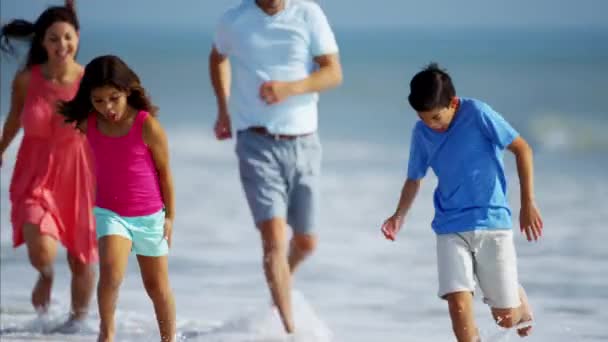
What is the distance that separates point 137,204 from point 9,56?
2.48 meters

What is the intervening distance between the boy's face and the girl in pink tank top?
1160 mm

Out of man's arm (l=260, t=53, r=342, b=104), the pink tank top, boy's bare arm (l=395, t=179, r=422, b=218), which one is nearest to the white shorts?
boy's bare arm (l=395, t=179, r=422, b=218)

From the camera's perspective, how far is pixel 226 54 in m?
8.25

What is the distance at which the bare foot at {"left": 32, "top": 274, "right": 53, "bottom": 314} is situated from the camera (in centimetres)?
838

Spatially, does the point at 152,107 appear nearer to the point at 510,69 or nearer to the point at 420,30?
the point at 510,69

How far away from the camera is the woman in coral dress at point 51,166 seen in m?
8.12

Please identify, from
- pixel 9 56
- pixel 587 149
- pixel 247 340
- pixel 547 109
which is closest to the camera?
pixel 247 340

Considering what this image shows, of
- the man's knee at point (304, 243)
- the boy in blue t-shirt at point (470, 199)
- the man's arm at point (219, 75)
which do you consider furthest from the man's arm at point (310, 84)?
the boy in blue t-shirt at point (470, 199)

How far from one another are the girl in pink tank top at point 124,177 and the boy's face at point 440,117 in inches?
45.7

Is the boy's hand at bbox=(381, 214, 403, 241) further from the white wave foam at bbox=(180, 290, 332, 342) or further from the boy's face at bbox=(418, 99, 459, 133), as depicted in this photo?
the white wave foam at bbox=(180, 290, 332, 342)

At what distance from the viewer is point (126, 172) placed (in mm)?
6660

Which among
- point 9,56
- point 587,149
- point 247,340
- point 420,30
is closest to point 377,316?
point 247,340

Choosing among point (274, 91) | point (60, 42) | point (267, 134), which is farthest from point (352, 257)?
point (60, 42)

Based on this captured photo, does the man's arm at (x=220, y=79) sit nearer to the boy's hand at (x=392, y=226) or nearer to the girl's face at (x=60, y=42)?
the girl's face at (x=60, y=42)
